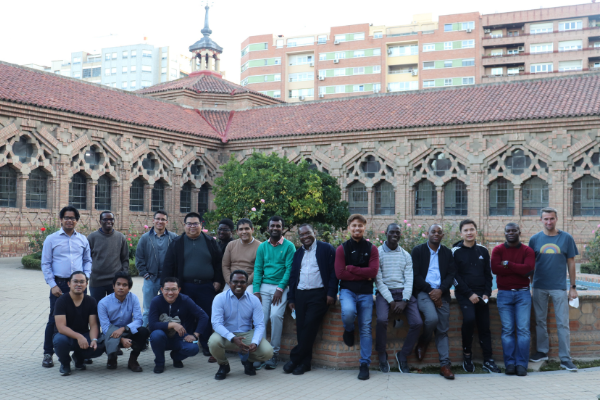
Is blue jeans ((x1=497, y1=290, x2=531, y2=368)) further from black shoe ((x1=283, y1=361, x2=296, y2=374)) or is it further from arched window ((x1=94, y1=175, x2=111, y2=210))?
arched window ((x1=94, y1=175, x2=111, y2=210))

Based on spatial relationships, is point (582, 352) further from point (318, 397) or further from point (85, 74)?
point (85, 74)

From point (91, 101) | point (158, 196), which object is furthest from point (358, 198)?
point (91, 101)

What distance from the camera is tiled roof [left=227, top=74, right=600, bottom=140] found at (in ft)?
83.0

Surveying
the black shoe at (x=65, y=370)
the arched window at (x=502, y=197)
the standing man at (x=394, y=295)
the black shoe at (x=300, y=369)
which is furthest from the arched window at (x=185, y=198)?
the standing man at (x=394, y=295)

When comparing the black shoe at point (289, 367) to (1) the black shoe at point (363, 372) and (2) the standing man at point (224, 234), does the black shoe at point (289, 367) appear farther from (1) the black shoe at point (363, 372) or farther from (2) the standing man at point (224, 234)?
(2) the standing man at point (224, 234)

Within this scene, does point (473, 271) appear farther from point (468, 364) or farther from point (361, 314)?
point (361, 314)

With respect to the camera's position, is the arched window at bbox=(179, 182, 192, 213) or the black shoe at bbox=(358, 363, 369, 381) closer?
the black shoe at bbox=(358, 363, 369, 381)

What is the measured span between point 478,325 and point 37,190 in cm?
2115

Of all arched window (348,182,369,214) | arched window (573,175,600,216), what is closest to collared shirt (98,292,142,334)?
arched window (348,182,369,214)

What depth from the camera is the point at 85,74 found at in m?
98.1

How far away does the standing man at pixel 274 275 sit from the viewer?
7297mm

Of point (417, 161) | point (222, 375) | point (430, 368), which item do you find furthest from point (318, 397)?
point (417, 161)

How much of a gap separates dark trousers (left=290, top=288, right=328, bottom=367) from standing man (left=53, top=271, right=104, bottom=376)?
2.39 meters

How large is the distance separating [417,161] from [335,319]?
21.2 meters
